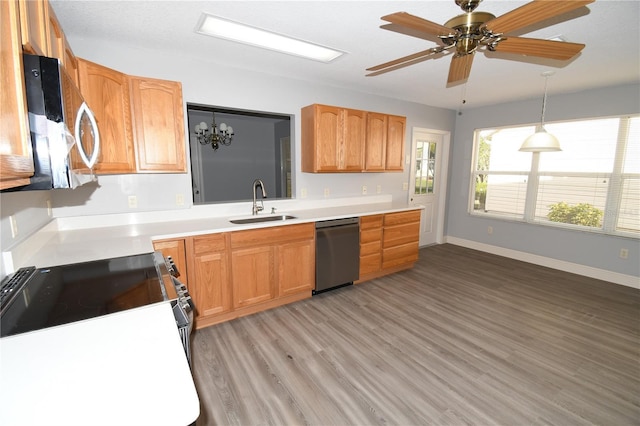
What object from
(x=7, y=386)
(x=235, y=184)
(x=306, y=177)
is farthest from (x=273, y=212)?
(x=235, y=184)

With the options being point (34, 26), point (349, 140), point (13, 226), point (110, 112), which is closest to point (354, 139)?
point (349, 140)

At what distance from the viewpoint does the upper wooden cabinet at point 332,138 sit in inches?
131

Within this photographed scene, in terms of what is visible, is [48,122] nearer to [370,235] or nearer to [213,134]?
[370,235]

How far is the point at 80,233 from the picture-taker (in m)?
2.27

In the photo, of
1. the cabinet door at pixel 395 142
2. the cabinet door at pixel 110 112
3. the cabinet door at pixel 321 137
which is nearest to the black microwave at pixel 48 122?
the cabinet door at pixel 110 112

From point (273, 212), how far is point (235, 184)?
3281 mm

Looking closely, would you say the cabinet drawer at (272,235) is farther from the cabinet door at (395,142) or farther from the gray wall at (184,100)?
the cabinet door at (395,142)

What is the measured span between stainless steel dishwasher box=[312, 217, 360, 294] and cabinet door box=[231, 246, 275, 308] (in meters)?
0.57

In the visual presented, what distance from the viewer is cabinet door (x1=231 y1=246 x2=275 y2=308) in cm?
269

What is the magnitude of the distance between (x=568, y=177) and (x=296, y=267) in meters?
4.07

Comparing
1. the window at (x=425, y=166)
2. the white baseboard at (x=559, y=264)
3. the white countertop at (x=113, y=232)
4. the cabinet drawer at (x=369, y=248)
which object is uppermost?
the window at (x=425, y=166)

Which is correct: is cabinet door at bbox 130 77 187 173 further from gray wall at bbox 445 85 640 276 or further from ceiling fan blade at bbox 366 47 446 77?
gray wall at bbox 445 85 640 276

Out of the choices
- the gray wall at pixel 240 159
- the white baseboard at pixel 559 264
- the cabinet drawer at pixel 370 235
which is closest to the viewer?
the cabinet drawer at pixel 370 235

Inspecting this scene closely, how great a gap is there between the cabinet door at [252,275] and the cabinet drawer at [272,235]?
67 mm
